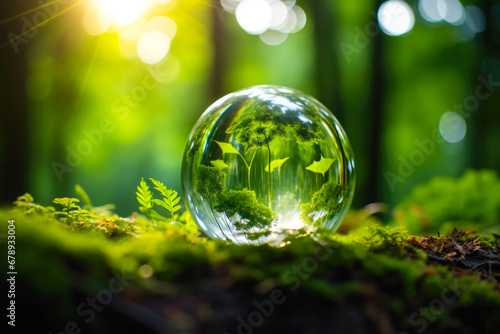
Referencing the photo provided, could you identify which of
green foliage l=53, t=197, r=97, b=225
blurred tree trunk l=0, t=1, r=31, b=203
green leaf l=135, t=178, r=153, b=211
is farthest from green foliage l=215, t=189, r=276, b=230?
blurred tree trunk l=0, t=1, r=31, b=203

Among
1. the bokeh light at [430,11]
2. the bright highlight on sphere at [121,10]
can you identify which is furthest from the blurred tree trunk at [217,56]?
the bokeh light at [430,11]

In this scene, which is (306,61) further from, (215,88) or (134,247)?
(134,247)

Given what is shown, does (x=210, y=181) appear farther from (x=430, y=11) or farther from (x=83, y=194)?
(x=430, y=11)

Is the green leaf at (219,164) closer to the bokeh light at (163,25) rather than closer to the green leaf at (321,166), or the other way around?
the green leaf at (321,166)

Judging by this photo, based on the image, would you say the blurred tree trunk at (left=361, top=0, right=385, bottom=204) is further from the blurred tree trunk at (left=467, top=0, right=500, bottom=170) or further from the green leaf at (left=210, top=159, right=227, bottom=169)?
the green leaf at (left=210, top=159, right=227, bottom=169)

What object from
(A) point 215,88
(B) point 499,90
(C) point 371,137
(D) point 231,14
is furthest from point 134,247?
(B) point 499,90

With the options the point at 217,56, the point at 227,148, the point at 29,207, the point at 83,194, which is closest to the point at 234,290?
the point at 227,148

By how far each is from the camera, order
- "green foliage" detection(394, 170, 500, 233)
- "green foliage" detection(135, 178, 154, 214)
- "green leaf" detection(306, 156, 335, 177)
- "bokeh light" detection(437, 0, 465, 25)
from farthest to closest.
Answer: "bokeh light" detection(437, 0, 465, 25), "green foliage" detection(394, 170, 500, 233), "green foliage" detection(135, 178, 154, 214), "green leaf" detection(306, 156, 335, 177)
